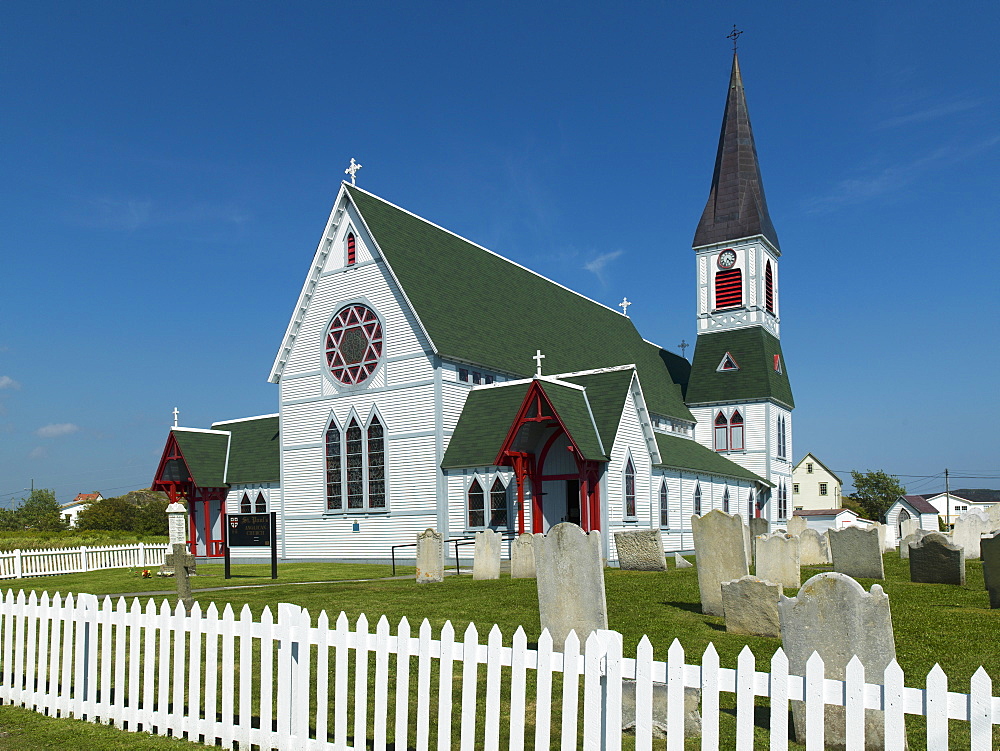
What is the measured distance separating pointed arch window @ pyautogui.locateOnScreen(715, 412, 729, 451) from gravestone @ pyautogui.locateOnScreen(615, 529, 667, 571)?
26.6m

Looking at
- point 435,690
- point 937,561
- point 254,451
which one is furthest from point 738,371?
point 435,690

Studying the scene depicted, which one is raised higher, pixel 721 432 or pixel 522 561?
pixel 721 432

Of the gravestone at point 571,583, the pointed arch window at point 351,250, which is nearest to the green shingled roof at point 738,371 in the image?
the pointed arch window at point 351,250

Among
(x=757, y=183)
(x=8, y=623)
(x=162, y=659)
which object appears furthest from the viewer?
(x=757, y=183)

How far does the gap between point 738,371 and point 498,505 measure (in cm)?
2296

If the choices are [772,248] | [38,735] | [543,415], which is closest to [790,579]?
[543,415]

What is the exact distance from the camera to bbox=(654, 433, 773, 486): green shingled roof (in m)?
35.6

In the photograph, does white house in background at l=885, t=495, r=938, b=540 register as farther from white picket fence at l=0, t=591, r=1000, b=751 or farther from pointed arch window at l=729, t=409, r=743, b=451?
white picket fence at l=0, t=591, r=1000, b=751

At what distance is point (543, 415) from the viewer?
28.7 meters

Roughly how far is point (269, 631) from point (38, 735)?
2.98 m

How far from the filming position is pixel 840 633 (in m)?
6.99

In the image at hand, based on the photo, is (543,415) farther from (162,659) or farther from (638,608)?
(162,659)

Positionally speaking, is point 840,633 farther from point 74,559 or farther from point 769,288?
point 769,288

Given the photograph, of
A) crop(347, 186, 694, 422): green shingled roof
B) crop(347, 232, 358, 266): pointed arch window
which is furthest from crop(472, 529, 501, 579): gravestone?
crop(347, 232, 358, 266): pointed arch window
